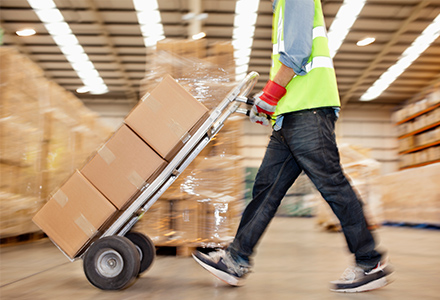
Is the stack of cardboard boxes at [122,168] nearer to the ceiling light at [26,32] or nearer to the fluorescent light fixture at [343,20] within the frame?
the fluorescent light fixture at [343,20]

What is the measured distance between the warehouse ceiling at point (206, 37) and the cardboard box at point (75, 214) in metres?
7.69

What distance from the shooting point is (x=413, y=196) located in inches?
291

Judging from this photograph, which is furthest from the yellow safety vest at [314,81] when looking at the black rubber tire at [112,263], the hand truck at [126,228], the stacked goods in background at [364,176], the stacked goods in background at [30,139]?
→ the stacked goods in background at [364,176]

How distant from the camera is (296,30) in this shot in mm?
1954

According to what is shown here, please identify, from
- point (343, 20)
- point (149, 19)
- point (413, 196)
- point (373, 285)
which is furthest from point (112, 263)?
point (343, 20)

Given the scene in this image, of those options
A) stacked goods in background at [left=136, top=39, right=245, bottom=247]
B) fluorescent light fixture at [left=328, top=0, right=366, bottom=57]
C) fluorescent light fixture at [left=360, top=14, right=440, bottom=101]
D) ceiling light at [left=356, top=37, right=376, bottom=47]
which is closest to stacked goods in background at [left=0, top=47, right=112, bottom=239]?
stacked goods in background at [left=136, top=39, right=245, bottom=247]

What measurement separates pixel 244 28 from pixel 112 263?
34.7 ft

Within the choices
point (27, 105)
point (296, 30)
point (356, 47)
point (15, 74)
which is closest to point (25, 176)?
point (27, 105)

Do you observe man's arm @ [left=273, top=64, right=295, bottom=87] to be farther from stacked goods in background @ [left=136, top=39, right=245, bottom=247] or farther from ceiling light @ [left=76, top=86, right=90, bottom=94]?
ceiling light @ [left=76, top=86, right=90, bottom=94]

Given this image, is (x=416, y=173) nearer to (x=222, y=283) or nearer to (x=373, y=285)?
(x=373, y=285)

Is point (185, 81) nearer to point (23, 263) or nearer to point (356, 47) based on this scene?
point (23, 263)

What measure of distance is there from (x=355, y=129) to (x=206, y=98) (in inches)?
619

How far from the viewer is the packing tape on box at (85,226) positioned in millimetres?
2270

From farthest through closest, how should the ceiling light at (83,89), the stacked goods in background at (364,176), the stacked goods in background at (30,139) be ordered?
the ceiling light at (83,89)
the stacked goods in background at (364,176)
the stacked goods in background at (30,139)
